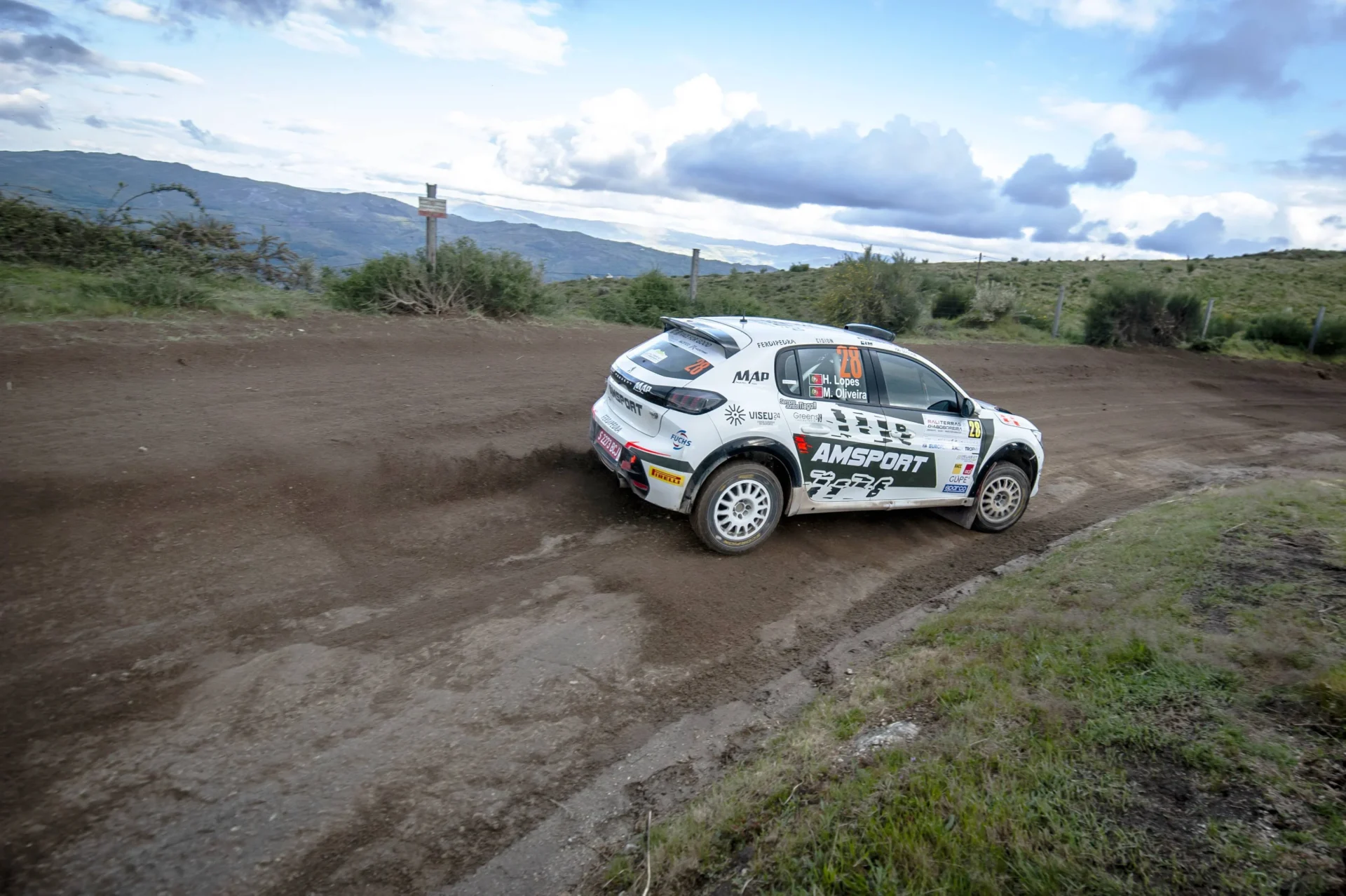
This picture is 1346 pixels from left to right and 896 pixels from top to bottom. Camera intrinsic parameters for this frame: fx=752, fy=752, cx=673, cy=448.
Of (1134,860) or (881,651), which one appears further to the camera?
(881,651)

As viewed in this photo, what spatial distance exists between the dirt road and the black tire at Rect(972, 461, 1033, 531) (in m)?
0.22

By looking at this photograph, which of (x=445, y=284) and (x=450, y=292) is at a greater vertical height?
(x=445, y=284)

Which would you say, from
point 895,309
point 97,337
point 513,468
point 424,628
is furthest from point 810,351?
point 895,309

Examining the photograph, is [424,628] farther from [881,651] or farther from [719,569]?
[881,651]

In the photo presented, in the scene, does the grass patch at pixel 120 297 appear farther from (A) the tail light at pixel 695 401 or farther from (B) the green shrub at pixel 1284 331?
(B) the green shrub at pixel 1284 331

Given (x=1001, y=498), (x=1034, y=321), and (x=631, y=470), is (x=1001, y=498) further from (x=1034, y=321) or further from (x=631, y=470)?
(x=1034, y=321)

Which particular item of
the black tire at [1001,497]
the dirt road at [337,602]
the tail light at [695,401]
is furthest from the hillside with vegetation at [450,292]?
the black tire at [1001,497]

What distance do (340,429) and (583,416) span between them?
8.82 ft

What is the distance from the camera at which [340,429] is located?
24.7ft

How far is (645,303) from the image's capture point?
1686 cm

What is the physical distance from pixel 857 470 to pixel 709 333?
5.64 feet

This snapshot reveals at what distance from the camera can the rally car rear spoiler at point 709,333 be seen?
19.9 ft

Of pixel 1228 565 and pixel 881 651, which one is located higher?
pixel 1228 565

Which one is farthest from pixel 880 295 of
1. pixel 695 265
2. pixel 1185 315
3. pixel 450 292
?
pixel 450 292
